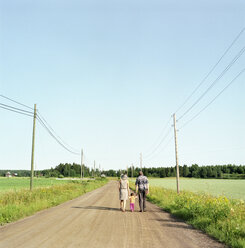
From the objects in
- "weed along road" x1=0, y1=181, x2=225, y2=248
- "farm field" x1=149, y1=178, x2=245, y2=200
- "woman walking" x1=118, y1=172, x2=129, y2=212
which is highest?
"woman walking" x1=118, y1=172, x2=129, y2=212

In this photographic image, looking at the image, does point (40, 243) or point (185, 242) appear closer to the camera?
point (40, 243)

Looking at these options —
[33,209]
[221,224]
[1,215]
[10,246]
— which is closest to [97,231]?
[10,246]

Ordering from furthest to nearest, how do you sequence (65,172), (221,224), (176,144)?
(65,172) < (176,144) < (221,224)

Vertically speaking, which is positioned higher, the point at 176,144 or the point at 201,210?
the point at 176,144

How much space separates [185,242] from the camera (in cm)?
668

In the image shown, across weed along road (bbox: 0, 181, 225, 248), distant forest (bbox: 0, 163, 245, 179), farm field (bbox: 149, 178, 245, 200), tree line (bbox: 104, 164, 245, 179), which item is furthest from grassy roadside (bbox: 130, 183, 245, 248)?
tree line (bbox: 104, 164, 245, 179)

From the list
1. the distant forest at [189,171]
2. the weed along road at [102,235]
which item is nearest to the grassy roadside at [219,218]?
the weed along road at [102,235]

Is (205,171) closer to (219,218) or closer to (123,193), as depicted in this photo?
(123,193)

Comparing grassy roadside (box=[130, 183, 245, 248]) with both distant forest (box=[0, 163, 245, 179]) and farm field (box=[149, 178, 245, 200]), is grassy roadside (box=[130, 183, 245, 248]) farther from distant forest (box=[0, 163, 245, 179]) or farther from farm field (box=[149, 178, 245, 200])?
distant forest (box=[0, 163, 245, 179])

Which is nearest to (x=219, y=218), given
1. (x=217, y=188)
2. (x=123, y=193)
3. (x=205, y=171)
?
(x=123, y=193)

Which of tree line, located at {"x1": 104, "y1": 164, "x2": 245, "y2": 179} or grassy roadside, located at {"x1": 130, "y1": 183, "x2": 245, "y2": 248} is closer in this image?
grassy roadside, located at {"x1": 130, "y1": 183, "x2": 245, "y2": 248}

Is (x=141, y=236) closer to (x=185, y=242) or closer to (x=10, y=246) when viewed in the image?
(x=185, y=242)

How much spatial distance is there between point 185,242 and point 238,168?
166 meters

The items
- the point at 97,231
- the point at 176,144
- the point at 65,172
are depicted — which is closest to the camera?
the point at 97,231
